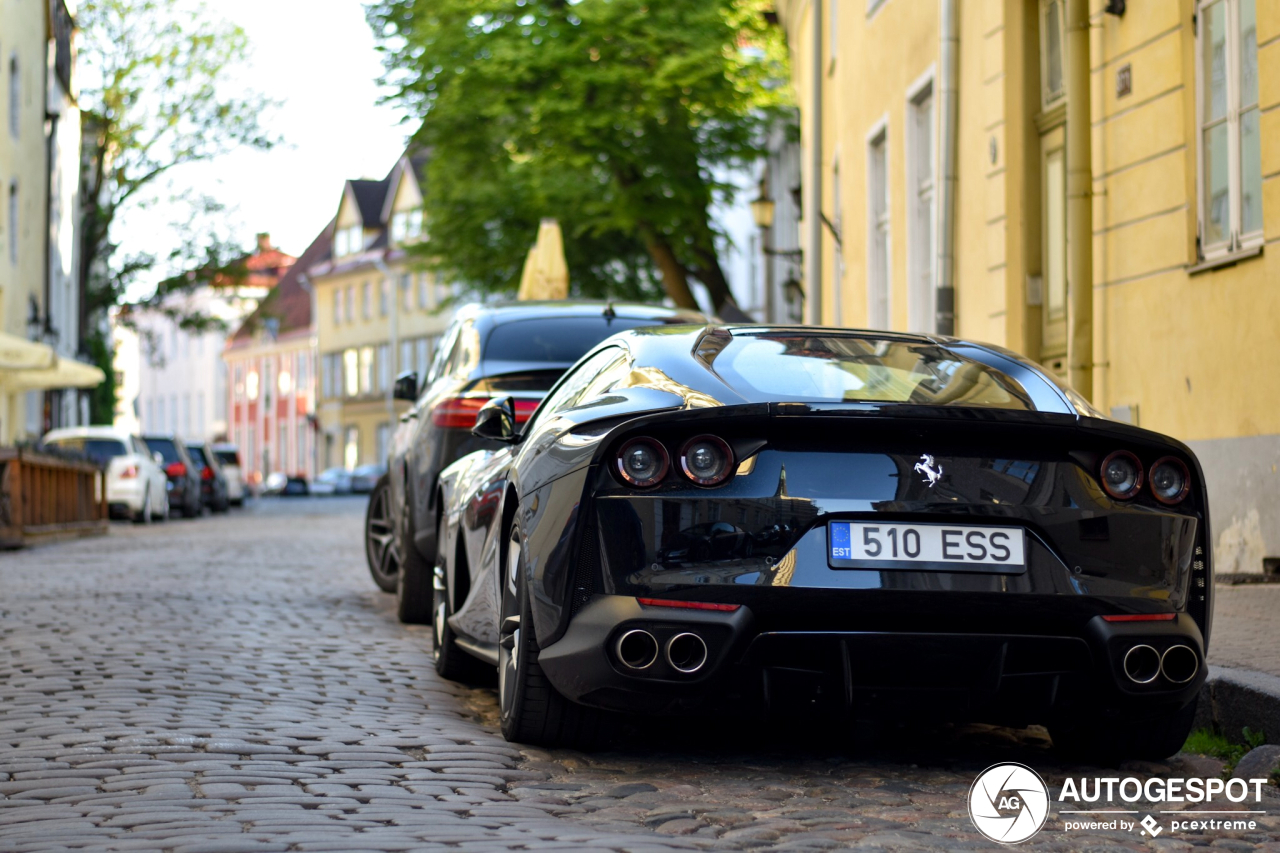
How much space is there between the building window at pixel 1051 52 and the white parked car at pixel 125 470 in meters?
20.0

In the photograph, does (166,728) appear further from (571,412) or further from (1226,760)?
(1226,760)

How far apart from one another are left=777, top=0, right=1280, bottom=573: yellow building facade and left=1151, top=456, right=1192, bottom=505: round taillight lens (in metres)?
4.78

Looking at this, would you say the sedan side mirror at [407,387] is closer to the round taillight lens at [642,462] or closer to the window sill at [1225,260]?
the window sill at [1225,260]

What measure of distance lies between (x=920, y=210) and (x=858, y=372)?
11.9m

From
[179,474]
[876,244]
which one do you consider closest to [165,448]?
[179,474]

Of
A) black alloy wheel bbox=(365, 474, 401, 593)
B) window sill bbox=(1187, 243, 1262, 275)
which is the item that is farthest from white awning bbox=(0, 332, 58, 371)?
window sill bbox=(1187, 243, 1262, 275)

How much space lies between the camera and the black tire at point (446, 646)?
24.1 feet

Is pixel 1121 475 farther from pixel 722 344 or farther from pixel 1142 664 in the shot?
pixel 722 344

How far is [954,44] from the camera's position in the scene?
14.5 m

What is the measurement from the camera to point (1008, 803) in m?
4.80

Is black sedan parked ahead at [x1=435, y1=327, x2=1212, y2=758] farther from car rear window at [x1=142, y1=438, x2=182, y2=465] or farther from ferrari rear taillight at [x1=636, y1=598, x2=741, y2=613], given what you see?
car rear window at [x1=142, y1=438, x2=182, y2=465]

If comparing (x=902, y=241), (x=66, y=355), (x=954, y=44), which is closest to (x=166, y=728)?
(x=954, y=44)

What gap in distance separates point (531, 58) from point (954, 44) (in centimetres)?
1689

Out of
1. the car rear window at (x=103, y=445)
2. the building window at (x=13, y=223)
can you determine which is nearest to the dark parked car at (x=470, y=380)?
the car rear window at (x=103, y=445)
